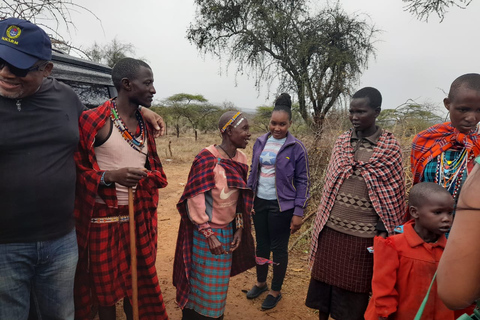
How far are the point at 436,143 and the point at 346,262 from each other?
41.4 inches

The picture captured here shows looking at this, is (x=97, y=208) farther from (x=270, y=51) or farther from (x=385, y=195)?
(x=270, y=51)

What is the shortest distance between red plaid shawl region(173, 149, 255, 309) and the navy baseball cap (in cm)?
120

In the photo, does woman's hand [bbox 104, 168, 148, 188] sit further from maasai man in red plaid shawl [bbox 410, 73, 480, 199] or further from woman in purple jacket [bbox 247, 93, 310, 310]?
maasai man in red plaid shawl [bbox 410, 73, 480, 199]

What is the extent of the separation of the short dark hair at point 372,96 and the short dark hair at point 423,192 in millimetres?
762

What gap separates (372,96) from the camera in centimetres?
235

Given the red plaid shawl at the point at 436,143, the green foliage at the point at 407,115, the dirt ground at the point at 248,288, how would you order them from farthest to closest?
the green foliage at the point at 407,115 → the dirt ground at the point at 248,288 → the red plaid shawl at the point at 436,143

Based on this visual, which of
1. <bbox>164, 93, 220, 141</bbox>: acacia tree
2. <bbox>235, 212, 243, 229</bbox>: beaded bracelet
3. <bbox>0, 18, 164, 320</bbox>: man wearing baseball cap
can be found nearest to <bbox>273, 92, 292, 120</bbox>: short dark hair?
<bbox>235, 212, 243, 229</bbox>: beaded bracelet

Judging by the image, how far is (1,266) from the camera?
60.4 inches

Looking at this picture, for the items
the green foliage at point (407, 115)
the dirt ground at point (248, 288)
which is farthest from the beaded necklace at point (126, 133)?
the green foliage at point (407, 115)

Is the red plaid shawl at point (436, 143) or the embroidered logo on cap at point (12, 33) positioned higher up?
the embroidered logo on cap at point (12, 33)

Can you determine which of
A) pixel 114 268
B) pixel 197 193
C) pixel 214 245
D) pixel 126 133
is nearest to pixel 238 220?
pixel 214 245

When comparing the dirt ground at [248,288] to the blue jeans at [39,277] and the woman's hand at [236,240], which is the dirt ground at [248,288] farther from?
the blue jeans at [39,277]

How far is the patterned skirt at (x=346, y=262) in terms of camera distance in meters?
2.32

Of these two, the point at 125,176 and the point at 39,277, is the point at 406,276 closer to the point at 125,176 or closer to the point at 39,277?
the point at 125,176
